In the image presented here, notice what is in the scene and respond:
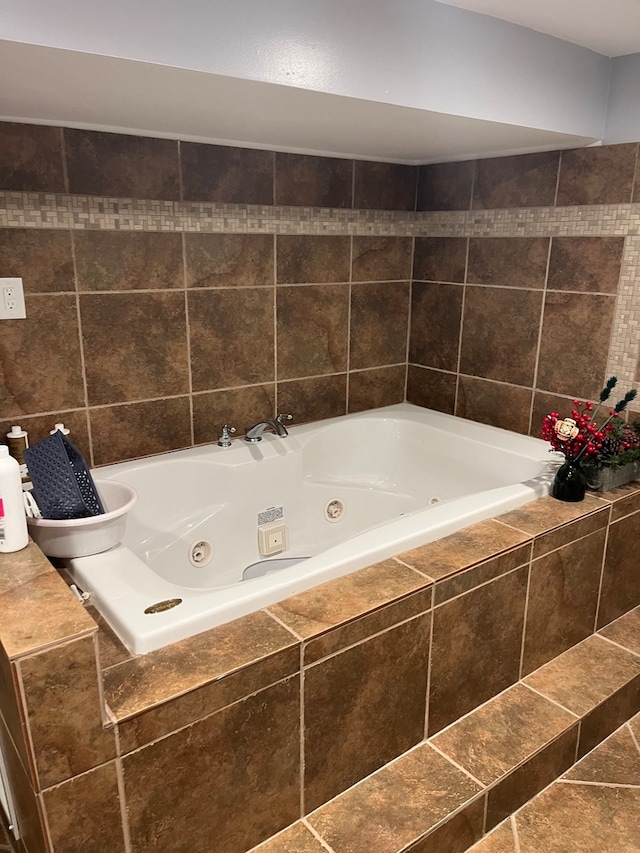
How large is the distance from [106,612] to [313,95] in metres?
1.28

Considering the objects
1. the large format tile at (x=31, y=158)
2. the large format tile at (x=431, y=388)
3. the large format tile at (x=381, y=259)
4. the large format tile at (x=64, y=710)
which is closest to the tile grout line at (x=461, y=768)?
the large format tile at (x=64, y=710)

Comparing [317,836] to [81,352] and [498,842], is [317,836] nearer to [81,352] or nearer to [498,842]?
[498,842]

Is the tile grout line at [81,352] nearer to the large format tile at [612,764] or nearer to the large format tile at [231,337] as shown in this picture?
the large format tile at [231,337]

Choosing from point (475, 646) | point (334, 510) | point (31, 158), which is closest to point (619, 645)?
point (475, 646)

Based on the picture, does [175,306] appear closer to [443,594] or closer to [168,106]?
[168,106]

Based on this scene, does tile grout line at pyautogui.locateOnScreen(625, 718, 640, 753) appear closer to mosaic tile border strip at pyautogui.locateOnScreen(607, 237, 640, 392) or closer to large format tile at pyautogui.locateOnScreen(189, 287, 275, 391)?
mosaic tile border strip at pyautogui.locateOnScreen(607, 237, 640, 392)

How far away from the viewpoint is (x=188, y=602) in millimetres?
1457

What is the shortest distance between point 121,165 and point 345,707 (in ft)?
5.73

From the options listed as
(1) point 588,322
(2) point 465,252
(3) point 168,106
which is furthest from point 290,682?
(2) point 465,252

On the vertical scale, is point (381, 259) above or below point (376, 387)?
above

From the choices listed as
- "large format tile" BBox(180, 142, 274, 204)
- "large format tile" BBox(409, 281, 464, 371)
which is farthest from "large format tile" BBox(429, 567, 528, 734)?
"large format tile" BBox(180, 142, 274, 204)

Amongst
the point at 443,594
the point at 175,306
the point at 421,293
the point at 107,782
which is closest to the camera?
the point at 107,782

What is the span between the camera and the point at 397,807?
153 centimetres

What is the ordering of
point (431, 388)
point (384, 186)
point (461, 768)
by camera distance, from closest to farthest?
point (461, 768) < point (384, 186) < point (431, 388)
